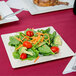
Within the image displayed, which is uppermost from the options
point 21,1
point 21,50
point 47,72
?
point 21,1

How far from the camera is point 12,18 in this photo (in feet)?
4.44

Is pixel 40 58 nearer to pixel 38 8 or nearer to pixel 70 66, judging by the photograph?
pixel 70 66

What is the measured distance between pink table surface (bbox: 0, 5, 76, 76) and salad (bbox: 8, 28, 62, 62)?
6 cm

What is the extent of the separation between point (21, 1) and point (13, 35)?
64cm

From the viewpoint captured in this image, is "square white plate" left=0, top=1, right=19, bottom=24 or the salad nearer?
the salad

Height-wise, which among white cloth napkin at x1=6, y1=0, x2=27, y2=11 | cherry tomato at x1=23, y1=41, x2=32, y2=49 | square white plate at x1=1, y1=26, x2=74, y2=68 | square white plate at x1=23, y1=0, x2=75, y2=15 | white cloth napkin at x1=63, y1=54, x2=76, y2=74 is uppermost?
white cloth napkin at x1=6, y1=0, x2=27, y2=11

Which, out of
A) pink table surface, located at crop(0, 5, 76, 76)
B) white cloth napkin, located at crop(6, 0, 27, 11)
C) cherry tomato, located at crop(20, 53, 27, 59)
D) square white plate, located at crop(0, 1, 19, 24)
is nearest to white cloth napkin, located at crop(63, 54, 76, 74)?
pink table surface, located at crop(0, 5, 76, 76)

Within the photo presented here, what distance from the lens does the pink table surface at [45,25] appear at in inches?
36.1

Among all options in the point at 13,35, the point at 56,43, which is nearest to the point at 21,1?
the point at 13,35

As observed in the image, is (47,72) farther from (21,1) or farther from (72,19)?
(21,1)

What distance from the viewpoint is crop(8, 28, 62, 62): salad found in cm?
95

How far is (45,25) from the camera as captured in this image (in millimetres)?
1352

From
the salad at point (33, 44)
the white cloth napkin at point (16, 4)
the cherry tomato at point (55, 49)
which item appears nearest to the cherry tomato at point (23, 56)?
the salad at point (33, 44)

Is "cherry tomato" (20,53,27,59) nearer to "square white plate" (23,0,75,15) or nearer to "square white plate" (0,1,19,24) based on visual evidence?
"square white plate" (0,1,19,24)
